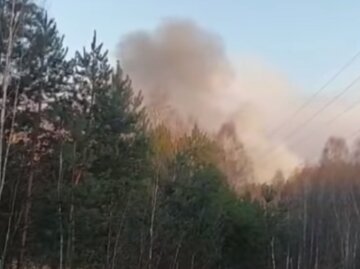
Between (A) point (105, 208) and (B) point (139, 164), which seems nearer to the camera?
(A) point (105, 208)

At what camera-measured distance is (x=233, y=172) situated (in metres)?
55.2

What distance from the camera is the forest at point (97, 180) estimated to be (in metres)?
20.1

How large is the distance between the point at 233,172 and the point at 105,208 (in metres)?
32.6

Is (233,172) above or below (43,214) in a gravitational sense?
above

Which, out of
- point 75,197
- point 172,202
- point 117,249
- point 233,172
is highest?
point 233,172

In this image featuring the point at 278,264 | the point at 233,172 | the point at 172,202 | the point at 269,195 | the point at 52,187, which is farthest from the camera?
the point at 233,172

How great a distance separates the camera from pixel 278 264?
43094 millimetres

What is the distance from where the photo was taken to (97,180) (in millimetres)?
23016

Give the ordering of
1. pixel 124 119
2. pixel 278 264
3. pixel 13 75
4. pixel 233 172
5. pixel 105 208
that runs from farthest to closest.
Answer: pixel 233 172
pixel 278 264
pixel 124 119
pixel 105 208
pixel 13 75

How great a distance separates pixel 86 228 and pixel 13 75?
5.56 meters

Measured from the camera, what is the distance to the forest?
791 inches

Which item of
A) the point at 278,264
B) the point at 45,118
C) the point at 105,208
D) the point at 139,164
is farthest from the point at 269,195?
the point at 45,118

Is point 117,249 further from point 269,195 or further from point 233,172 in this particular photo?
point 233,172

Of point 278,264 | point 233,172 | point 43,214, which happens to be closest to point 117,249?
point 43,214
